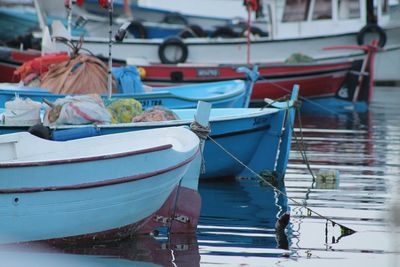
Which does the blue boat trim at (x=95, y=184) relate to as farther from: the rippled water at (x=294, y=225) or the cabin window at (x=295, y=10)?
the cabin window at (x=295, y=10)

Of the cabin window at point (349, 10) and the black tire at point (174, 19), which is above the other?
the cabin window at point (349, 10)

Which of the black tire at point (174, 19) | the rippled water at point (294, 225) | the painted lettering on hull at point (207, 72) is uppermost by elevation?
the black tire at point (174, 19)

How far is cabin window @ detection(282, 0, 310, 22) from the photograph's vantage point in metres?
27.3

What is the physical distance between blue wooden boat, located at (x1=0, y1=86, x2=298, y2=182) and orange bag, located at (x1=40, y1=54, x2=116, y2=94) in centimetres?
206

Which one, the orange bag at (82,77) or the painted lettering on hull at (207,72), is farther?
the painted lettering on hull at (207,72)

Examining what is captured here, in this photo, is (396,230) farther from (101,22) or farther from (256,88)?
(101,22)

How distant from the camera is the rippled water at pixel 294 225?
29.4 ft

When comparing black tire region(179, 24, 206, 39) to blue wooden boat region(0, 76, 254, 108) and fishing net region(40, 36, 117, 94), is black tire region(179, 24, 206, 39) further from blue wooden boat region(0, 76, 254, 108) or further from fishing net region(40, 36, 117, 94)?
fishing net region(40, 36, 117, 94)

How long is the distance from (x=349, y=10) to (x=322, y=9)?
657 mm

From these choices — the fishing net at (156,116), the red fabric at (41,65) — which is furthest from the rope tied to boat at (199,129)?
the red fabric at (41,65)

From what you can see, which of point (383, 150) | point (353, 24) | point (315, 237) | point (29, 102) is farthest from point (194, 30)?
point (315, 237)

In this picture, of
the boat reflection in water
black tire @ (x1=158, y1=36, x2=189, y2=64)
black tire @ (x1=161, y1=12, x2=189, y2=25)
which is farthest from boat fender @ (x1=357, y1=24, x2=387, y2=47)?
the boat reflection in water

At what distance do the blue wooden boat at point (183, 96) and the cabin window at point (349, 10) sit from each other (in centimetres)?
899

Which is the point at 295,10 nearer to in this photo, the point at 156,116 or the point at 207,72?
the point at 207,72
